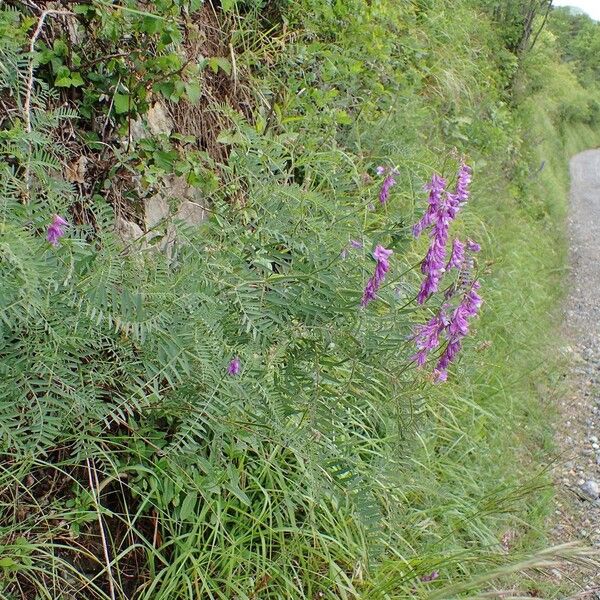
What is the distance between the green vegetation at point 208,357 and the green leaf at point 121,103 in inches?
1.4

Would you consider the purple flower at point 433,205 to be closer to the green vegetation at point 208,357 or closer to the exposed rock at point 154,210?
the green vegetation at point 208,357

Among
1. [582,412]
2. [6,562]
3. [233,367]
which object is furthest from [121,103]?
[582,412]

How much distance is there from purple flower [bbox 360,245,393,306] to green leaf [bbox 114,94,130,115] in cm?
115

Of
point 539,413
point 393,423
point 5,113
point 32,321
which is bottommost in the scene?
point 539,413

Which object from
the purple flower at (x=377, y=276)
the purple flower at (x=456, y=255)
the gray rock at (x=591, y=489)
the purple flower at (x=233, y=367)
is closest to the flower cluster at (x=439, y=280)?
the purple flower at (x=456, y=255)

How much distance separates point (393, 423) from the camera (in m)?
2.77

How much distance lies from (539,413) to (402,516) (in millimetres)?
2165

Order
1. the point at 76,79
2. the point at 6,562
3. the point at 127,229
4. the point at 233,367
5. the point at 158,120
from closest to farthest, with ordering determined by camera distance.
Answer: the point at 6,562 → the point at 233,367 → the point at 76,79 → the point at 127,229 → the point at 158,120

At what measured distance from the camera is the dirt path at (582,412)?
146 inches

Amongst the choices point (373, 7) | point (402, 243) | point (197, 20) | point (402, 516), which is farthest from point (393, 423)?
point (373, 7)

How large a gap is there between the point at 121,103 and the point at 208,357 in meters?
1.14

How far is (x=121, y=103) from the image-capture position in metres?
2.44

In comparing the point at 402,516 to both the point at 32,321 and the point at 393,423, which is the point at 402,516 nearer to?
the point at 393,423

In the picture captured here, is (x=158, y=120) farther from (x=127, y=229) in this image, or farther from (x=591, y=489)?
(x=591, y=489)
